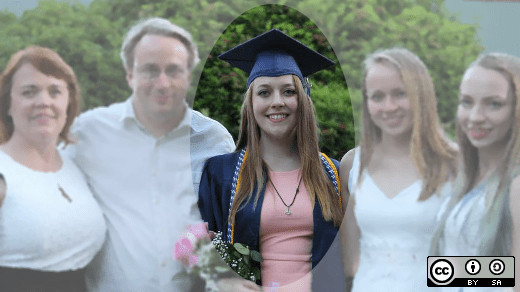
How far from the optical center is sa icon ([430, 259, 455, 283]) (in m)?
2.85

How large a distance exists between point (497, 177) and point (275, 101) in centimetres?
100

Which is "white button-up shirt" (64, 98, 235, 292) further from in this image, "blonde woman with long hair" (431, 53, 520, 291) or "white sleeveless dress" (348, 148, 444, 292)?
"blonde woman with long hair" (431, 53, 520, 291)

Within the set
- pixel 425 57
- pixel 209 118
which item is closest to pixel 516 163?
pixel 425 57

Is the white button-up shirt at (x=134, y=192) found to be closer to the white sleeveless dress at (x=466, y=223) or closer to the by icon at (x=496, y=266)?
the white sleeveless dress at (x=466, y=223)

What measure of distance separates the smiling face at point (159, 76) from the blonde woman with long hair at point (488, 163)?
120 cm

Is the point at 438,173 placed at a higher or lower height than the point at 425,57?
lower

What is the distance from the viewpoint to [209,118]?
3141 millimetres

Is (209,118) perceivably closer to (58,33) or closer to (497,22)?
(58,33)

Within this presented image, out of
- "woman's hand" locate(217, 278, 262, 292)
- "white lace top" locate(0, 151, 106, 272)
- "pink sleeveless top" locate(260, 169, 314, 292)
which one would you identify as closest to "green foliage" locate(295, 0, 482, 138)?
"pink sleeveless top" locate(260, 169, 314, 292)

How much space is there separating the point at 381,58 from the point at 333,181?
60 centimetres

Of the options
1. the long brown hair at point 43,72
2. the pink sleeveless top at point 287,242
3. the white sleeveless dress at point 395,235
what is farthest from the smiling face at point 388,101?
the long brown hair at point 43,72

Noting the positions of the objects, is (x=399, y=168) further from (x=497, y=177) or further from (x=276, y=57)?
(x=276, y=57)

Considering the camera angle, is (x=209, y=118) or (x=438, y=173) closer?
(x=438, y=173)

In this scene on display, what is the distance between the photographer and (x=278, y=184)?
119 inches
